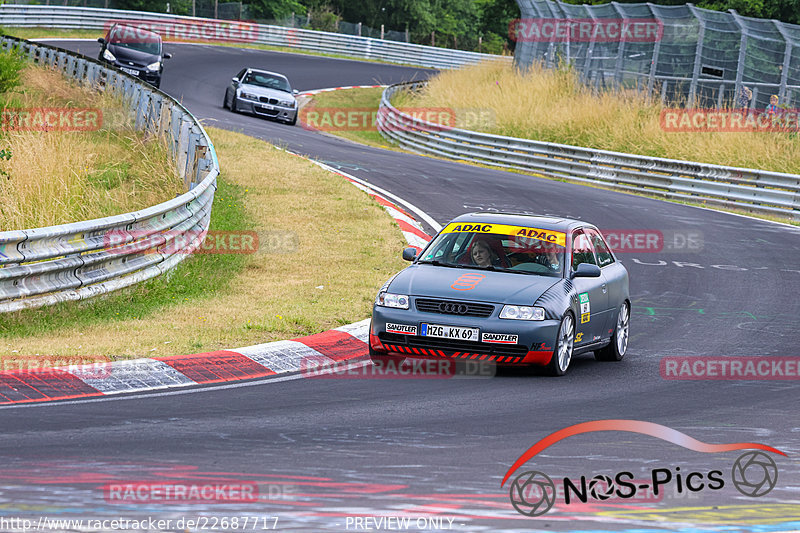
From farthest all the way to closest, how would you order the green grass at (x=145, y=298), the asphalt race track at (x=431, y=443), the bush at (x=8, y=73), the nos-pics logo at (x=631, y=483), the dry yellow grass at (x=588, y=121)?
the dry yellow grass at (x=588, y=121) < the bush at (x=8, y=73) < the green grass at (x=145, y=298) < the nos-pics logo at (x=631, y=483) < the asphalt race track at (x=431, y=443)

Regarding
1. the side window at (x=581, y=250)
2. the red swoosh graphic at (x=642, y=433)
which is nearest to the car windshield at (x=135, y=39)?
the side window at (x=581, y=250)

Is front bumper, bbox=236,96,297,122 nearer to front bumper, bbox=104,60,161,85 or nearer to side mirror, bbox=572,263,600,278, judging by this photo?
front bumper, bbox=104,60,161,85

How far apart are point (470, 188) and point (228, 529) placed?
20.0 meters

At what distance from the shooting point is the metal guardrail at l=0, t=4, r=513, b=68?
52406mm

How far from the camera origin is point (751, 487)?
6395mm

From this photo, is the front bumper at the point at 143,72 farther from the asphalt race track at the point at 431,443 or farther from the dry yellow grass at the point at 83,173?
the asphalt race track at the point at 431,443

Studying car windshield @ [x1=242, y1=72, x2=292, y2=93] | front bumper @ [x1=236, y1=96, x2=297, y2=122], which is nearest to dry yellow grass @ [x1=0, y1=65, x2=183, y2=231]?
front bumper @ [x1=236, y1=96, x2=297, y2=122]

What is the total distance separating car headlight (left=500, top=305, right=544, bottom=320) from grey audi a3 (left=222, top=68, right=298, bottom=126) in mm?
26575

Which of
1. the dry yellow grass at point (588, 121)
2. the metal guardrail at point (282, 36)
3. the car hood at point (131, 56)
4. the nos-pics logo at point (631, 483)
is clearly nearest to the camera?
the nos-pics logo at point (631, 483)

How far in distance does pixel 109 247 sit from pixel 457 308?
409 cm

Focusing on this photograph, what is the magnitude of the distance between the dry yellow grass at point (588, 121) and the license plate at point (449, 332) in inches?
791

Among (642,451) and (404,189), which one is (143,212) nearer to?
(642,451)

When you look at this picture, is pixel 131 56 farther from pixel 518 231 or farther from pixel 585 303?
pixel 585 303

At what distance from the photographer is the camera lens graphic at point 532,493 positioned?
5.69 meters
